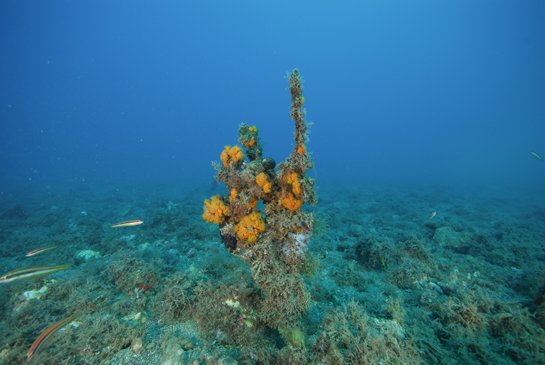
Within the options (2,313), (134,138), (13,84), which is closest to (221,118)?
(134,138)

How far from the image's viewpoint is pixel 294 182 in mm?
3898

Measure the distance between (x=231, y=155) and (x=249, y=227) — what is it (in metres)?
1.63

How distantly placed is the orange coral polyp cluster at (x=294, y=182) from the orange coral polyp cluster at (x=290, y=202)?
0.54 feet

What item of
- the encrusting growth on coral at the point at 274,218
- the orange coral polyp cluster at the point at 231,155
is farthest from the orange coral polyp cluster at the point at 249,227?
the orange coral polyp cluster at the point at 231,155

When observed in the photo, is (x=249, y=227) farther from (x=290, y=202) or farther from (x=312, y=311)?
(x=312, y=311)

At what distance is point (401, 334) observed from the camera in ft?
11.3

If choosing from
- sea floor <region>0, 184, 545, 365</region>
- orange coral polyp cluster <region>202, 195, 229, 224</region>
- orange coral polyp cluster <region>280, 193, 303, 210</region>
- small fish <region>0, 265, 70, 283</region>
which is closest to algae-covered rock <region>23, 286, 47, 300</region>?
sea floor <region>0, 184, 545, 365</region>

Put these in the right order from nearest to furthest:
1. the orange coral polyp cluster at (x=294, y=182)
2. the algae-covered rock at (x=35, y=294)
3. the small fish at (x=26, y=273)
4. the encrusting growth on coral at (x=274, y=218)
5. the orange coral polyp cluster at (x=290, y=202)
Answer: the small fish at (x=26, y=273)
the encrusting growth on coral at (x=274, y=218)
the orange coral polyp cluster at (x=294, y=182)
the orange coral polyp cluster at (x=290, y=202)
the algae-covered rock at (x=35, y=294)

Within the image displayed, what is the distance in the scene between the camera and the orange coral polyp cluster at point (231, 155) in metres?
4.38

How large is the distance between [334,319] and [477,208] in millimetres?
20986

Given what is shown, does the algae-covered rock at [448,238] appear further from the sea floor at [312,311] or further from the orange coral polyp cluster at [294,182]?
the orange coral polyp cluster at [294,182]

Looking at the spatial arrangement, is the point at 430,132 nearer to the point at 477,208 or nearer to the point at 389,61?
the point at 389,61

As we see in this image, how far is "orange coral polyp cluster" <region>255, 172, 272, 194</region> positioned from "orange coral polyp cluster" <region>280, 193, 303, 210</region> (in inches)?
14.3

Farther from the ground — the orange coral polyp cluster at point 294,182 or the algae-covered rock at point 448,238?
the orange coral polyp cluster at point 294,182
